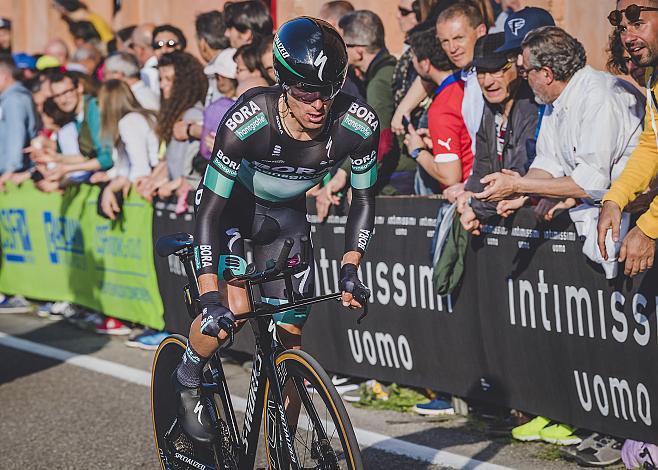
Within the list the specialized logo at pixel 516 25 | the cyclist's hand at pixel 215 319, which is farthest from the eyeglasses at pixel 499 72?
the cyclist's hand at pixel 215 319

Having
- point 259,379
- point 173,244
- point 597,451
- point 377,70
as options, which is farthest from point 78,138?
point 259,379

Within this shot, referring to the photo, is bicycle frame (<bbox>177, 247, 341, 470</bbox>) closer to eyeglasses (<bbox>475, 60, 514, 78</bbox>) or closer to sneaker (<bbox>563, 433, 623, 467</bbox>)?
sneaker (<bbox>563, 433, 623, 467</bbox>)

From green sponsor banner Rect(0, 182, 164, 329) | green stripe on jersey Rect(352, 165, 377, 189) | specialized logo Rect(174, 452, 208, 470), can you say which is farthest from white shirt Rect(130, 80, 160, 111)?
green stripe on jersey Rect(352, 165, 377, 189)

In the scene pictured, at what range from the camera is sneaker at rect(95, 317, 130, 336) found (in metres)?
11.7

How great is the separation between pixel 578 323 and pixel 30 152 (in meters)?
8.77

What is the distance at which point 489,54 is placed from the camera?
7605 mm

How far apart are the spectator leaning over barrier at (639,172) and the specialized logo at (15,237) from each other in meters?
8.87

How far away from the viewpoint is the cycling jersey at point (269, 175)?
5258mm

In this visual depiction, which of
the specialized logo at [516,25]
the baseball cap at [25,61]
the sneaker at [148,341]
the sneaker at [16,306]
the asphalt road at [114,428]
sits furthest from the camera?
the baseball cap at [25,61]

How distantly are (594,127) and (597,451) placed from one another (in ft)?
5.97

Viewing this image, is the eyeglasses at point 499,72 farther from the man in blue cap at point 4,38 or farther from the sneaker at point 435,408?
the man in blue cap at point 4,38

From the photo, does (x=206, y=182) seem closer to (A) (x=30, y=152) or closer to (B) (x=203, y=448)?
(B) (x=203, y=448)

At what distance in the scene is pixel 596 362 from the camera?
263 inches

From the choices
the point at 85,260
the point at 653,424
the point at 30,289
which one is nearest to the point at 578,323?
the point at 653,424
